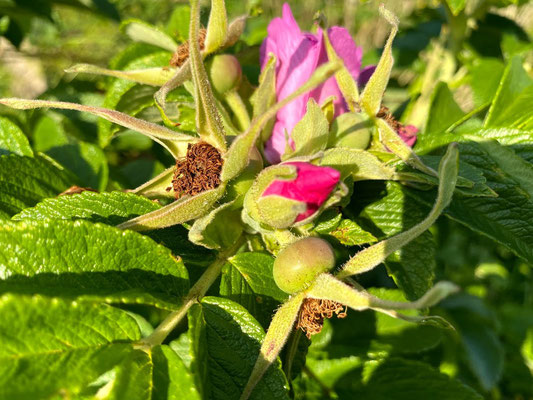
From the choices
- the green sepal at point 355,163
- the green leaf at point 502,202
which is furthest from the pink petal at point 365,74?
the green sepal at point 355,163

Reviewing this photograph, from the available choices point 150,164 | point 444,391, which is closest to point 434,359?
point 444,391

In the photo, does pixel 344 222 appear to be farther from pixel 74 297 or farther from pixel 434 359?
pixel 434 359

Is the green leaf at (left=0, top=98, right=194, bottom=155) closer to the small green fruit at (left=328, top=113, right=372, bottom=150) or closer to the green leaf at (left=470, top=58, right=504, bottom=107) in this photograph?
the small green fruit at (left=328, top=113, right=372, bottom=150)

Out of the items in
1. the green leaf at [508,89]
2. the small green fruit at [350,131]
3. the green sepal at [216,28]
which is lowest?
the green leaf at [508,89]

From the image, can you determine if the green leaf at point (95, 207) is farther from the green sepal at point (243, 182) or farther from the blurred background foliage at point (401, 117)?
the blurred background foliage at point (401, 117)

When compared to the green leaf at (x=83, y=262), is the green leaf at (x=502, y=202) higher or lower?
lower

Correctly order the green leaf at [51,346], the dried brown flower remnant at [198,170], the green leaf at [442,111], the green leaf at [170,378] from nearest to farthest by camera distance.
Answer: the green leaf at [51,346] < the green leaf at [170,378] < the dried brown flower remnant at [198,170] < the green leaf at [442,111]
